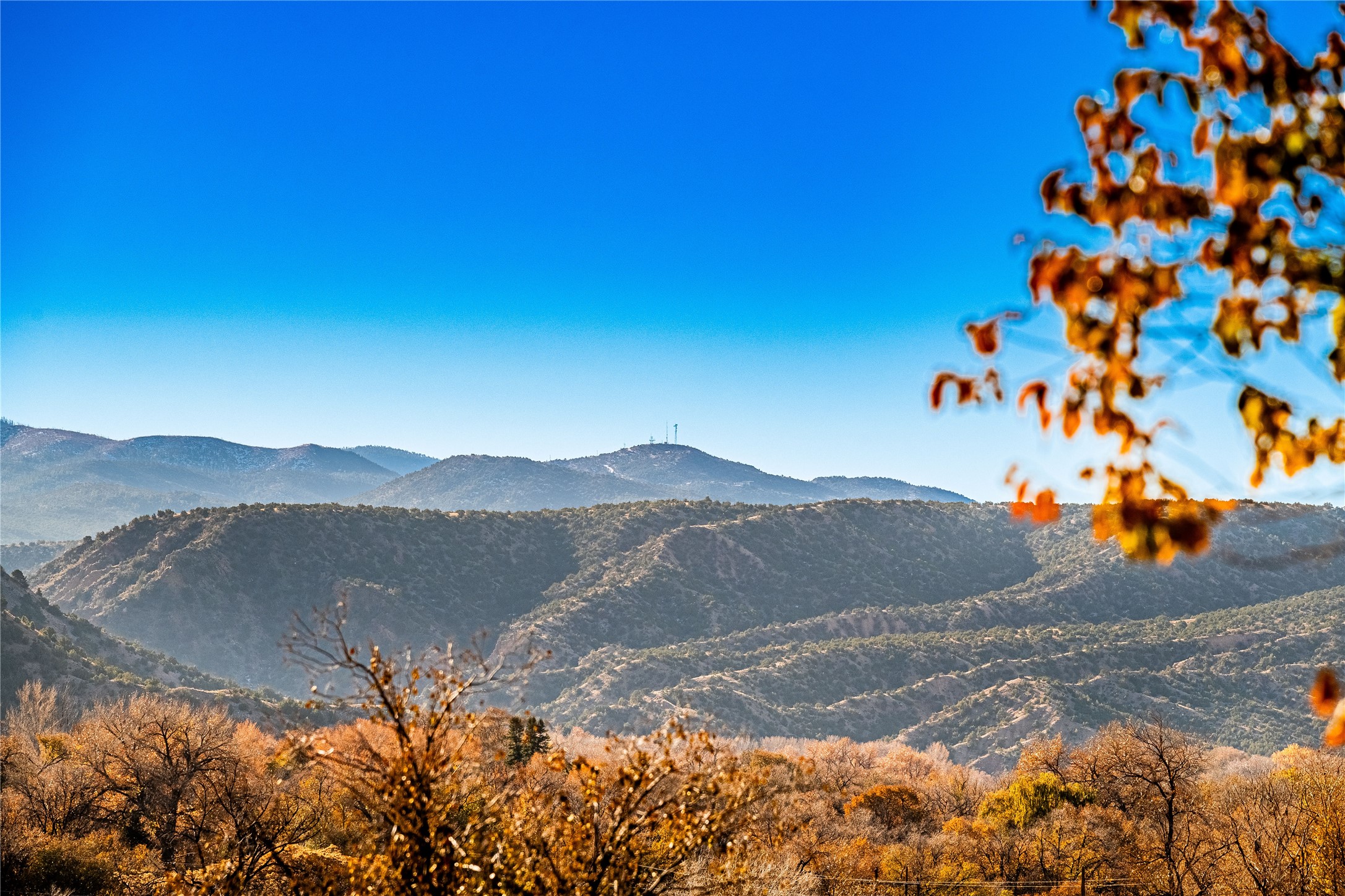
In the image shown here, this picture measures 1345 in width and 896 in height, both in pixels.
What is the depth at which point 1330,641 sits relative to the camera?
225ft

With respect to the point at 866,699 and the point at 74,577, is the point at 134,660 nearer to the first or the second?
the point at 74,577

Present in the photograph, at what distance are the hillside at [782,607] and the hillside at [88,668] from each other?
61.5 ft

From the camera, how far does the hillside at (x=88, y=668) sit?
2146 inches

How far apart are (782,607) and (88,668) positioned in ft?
214

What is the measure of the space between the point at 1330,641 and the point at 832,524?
185 feet

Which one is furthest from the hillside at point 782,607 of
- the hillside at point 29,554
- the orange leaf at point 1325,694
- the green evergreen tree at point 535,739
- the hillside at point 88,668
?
the hillside at point 29,554

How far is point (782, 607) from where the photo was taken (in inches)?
3900

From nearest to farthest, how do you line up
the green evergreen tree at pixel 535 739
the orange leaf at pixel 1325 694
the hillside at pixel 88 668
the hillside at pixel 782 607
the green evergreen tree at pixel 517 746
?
the orange leaf at pixel 1325 694 < the green evergreen tree at pixel 517 746 < the green evergreen tree at pixel 535 739 < the hillside at pixel 88 668 < the hillside at pixel 782 607

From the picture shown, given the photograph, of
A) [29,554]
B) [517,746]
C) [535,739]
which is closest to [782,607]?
[535,739]

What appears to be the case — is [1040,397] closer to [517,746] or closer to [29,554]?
[517,746]

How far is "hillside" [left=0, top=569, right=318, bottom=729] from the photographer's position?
54500 mm

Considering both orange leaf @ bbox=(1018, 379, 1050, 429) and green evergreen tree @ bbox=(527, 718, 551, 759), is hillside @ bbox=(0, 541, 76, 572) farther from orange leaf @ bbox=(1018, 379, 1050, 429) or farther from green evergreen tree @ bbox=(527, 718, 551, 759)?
orange leaf @ bbox=(1018, 379, 1050, 429)

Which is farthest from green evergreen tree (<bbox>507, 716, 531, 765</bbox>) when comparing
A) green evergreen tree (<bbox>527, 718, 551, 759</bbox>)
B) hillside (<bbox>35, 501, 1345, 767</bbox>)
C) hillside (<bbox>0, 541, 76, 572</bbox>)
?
hillside (<bbox>0, 541, 76, 572</bbox>)

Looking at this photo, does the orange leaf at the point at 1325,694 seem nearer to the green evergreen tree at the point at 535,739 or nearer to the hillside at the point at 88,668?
the green evergreen tree at the point at 535,739
